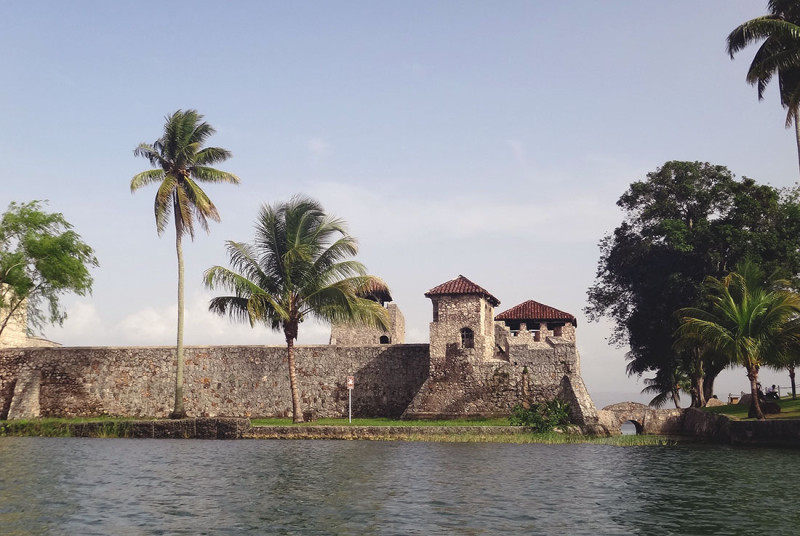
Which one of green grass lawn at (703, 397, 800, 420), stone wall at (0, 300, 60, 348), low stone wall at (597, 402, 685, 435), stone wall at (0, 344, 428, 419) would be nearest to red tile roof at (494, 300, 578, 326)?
low stone wall at (597, 402, 685, 435)

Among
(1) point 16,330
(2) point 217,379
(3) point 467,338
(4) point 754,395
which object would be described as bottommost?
(4) point 754,395

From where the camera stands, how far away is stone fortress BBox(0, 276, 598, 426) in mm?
33344

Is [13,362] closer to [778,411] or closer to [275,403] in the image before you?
[275,403]

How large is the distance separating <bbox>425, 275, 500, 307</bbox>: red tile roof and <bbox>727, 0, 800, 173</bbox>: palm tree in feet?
43.8

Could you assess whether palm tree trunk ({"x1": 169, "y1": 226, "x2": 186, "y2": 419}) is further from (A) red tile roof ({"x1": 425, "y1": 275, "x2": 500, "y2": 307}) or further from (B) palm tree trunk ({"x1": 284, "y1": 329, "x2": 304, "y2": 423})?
(A) red tile roof ({"x1": 425, "y1": 275, "x2": 500, "y2": 307})

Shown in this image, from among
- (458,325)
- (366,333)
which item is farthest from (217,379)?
(366,333)

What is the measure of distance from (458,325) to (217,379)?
37.8 ft

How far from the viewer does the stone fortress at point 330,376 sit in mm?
33344

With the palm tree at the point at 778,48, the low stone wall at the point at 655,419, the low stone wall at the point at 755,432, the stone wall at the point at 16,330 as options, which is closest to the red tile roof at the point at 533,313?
the low stone wall at the point at 655,419

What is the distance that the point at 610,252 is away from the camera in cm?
4466

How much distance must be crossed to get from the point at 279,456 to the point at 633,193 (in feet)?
93.5

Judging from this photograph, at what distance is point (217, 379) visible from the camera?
36.2m

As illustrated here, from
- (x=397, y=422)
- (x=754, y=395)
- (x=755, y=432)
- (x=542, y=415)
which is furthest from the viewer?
(x=397, y=422)

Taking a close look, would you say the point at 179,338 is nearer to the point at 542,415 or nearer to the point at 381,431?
the point at 381,431
